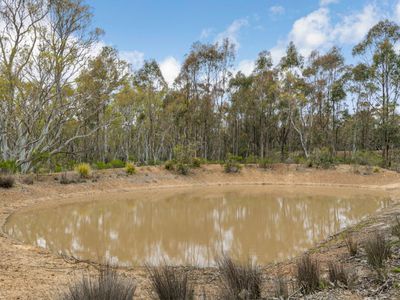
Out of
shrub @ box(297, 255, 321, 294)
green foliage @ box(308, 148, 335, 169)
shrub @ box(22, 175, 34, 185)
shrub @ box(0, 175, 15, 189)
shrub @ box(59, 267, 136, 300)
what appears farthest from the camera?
green foliage @ box(308, 148, 335, 169)

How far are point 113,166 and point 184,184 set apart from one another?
464 cm

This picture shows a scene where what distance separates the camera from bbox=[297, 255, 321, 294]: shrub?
13.6 ft

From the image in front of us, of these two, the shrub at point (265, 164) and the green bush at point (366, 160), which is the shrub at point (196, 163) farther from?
the green bush at point (366, 160)

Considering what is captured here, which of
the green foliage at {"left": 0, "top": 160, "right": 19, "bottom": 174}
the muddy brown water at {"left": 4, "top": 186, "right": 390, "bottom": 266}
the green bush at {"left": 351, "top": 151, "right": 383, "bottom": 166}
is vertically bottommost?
the muddy brown water at {"left": 4, "top": 186, "right": 390, "bottom": 266}

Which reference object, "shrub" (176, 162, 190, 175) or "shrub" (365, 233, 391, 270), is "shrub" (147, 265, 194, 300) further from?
Answer: "shrub" (176, 162, 190, 175)

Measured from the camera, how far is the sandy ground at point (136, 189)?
16.6ft

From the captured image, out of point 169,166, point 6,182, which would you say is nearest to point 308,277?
point 6,182

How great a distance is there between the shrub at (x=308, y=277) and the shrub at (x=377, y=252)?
2.94 ft

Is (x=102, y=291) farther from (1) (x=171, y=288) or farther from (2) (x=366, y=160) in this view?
(2) (x=366, y=160)

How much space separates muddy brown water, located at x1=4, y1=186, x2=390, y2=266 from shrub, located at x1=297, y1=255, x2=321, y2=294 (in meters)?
2.50

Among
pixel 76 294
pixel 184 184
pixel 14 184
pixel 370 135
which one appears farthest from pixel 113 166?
pixel 370 135

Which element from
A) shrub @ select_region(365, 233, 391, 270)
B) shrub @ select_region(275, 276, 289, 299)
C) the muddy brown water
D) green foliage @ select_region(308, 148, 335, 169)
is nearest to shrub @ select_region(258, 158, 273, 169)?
green foliage @ select_region(308, 148, 335, 169)

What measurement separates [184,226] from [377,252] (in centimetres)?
641

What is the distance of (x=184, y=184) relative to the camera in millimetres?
23188
